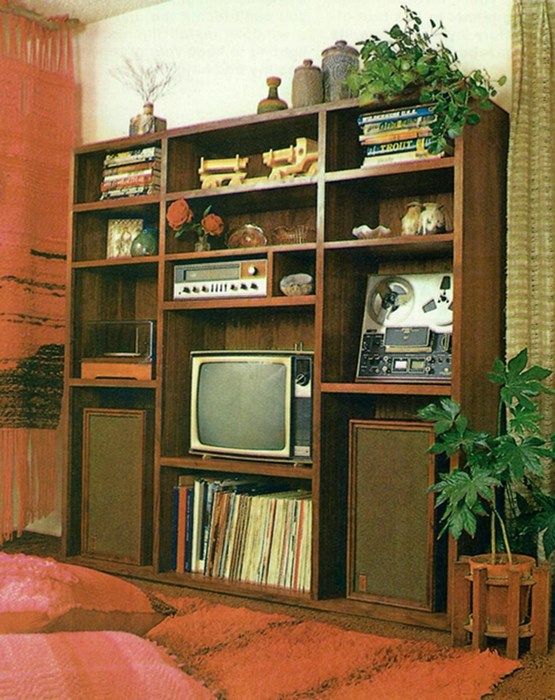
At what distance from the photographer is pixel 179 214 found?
3.40m

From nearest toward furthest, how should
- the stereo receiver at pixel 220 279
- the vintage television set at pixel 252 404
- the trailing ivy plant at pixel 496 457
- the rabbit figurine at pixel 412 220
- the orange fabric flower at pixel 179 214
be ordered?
the trailing ivy plant at pixel 496 457
the rabbit figurine at pixel 412 220
the vintage television set at pixel 252 404
the stereo receiver at pixel 220 279
the orange fabric flower at pixel 179 214

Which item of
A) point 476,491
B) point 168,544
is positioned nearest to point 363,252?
point 476,491

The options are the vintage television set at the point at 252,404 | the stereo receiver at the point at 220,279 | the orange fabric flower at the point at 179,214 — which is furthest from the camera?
the orange fabric flower at the point at 179,214

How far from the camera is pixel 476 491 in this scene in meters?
2.47

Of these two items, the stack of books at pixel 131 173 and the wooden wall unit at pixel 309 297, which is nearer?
the wooden wall unit at pixel 309 297

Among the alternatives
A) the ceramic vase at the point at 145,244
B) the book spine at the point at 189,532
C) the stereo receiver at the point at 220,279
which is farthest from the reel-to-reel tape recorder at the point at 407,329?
the ceramic vase at the point at 145,244

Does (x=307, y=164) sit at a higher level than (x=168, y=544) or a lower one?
higher

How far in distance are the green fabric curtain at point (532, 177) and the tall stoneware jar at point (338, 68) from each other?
555mm

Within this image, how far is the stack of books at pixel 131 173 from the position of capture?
3.59m

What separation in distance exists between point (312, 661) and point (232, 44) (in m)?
2.54

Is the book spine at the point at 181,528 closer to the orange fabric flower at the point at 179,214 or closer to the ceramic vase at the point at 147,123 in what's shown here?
the orange fabric flower at the point at 179,214

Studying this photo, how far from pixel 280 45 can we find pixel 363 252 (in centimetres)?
106

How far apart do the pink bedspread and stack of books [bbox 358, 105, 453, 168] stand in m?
1.86

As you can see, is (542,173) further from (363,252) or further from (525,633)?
(525,633)
